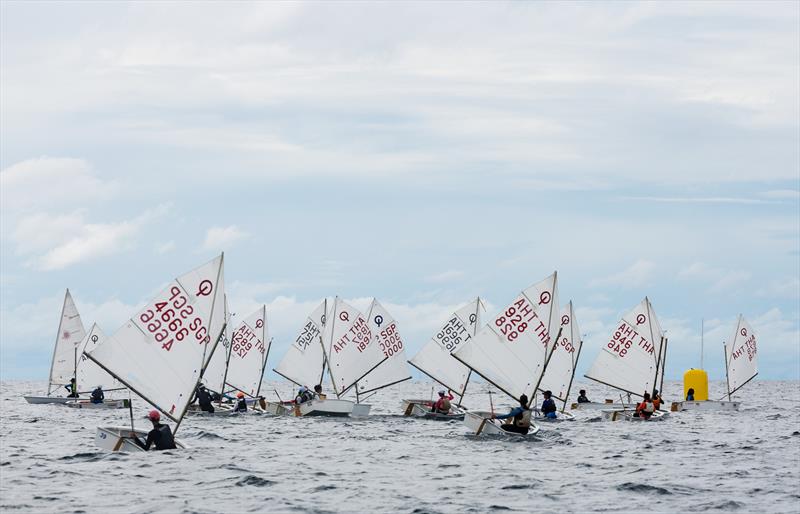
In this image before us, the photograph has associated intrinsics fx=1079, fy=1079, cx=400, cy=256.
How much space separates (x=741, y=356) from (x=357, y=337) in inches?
1151

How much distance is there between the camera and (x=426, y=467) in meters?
33.5

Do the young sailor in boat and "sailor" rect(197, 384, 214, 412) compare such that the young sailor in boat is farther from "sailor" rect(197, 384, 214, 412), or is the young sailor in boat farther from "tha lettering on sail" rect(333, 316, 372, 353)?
"sailor" rect(197, 384, 214, 412)

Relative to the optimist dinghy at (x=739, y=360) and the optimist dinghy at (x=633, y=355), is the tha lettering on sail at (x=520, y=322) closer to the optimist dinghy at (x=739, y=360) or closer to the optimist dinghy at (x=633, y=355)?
the optimist dinghy at (x=633, y=355)

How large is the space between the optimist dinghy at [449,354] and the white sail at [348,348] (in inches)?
94.3

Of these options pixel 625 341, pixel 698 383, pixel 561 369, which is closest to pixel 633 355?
pixel 625 341

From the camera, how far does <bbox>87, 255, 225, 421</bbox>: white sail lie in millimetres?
34281

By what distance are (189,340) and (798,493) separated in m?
18.9

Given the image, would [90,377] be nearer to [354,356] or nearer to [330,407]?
[354,356]

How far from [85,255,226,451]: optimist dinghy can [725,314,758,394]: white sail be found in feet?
150

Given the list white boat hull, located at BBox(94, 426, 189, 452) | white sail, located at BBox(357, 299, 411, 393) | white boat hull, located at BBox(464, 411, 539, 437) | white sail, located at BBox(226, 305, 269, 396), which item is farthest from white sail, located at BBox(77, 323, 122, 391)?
white boat hull, located at BBox(94, 426, 189, 452)

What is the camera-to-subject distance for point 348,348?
58.5 m

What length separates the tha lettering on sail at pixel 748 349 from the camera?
237 feet

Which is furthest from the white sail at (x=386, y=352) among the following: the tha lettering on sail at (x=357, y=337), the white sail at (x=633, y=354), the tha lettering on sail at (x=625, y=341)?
the tha lettering on sail at (x=625, y=341)

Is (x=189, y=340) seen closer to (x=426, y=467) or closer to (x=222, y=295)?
(x=222, y=295)
